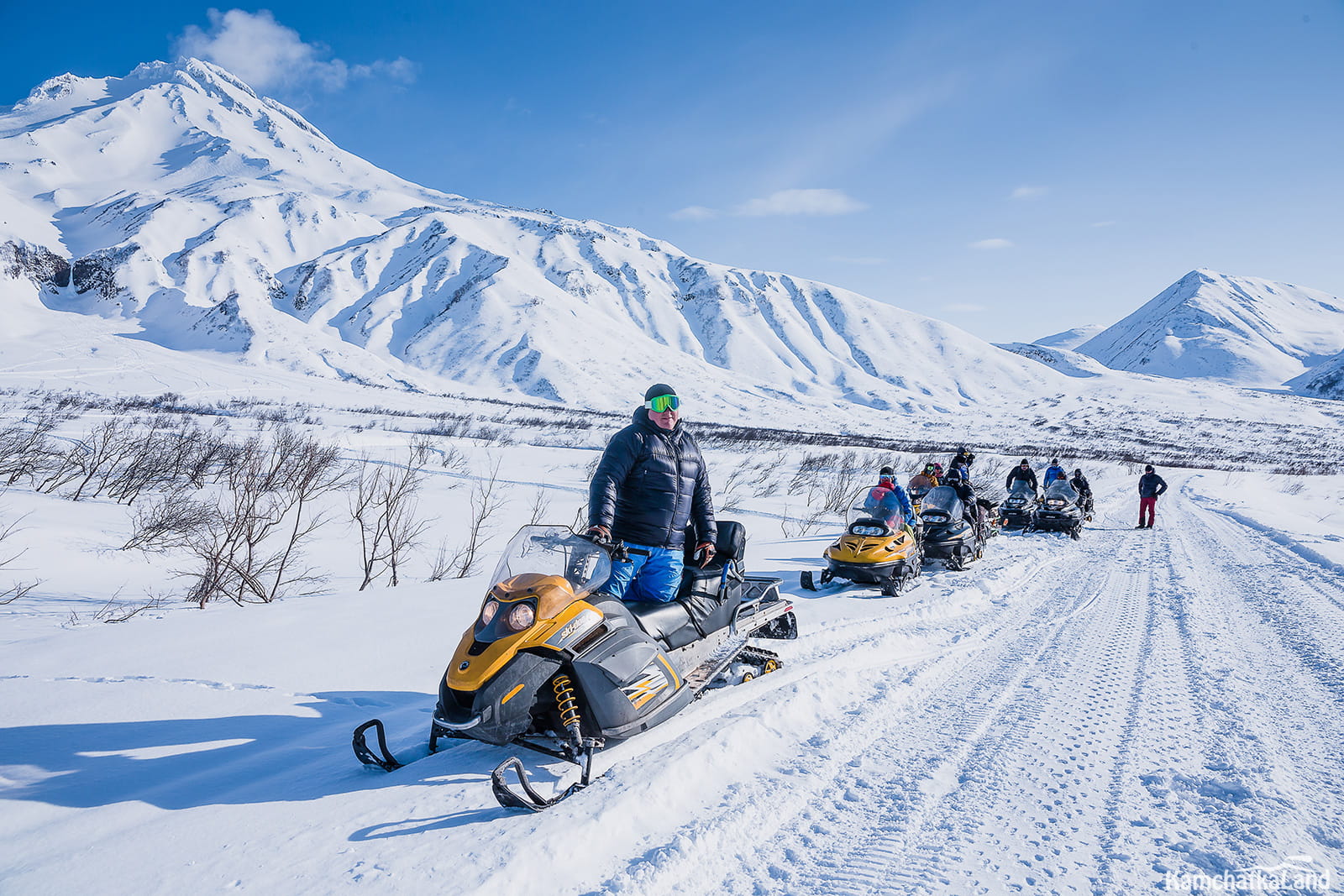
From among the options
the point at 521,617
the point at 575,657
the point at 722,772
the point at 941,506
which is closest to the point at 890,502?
the point at 941,506

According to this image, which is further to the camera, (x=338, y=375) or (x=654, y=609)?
(x=338, y=375)

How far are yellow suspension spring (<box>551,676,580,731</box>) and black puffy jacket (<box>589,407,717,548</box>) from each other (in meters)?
1.12

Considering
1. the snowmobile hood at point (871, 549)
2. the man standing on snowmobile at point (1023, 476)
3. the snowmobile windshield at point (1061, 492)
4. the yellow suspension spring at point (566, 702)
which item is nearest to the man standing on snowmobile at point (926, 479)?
the snowmobile hood at point (871, 549)

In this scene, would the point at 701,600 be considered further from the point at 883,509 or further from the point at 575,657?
the point at 883,509

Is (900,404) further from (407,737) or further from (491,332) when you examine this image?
(407,737)

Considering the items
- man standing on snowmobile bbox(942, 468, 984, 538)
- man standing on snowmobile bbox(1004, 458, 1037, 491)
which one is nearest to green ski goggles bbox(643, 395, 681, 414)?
man standing on snowmobile bbox(942, 468, 984, 538)

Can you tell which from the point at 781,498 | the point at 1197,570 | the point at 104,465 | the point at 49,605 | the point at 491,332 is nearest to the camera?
the point at 49,605

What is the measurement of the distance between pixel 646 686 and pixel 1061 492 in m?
13.2

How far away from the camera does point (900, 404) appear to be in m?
99.8

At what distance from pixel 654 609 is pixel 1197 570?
9.69 meters

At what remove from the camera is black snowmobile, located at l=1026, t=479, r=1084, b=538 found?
43.0 feet

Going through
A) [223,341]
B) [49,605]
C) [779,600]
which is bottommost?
[49,605]

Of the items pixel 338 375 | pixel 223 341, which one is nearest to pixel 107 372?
pixel 338 375

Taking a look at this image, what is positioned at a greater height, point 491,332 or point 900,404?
point 491,332
